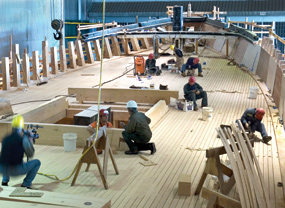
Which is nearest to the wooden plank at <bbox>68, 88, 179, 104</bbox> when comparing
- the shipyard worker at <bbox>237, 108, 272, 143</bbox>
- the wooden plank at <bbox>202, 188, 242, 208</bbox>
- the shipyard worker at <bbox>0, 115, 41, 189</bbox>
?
the shipyard worker at <bbox>237, 108, 272, 143</bbox>

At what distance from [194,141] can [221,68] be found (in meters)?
10.1

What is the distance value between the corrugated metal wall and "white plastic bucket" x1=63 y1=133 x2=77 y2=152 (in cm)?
1126

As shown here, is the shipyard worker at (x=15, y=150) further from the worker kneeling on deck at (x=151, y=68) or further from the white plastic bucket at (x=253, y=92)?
the worker kneeling on deck at (x=151, y=68)

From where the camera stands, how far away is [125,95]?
12.9m

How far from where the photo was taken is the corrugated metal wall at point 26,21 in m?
19.2

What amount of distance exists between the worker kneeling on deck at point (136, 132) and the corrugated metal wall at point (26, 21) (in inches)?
472

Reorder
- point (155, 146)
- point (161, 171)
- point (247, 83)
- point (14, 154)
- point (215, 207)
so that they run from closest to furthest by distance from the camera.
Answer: point (215, 207)
point (14, 154)
point (161, 171)
point (155, 146)
point (247, 83)

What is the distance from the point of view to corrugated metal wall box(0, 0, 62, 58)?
62.9 ft

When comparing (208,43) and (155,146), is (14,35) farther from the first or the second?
(155,146)

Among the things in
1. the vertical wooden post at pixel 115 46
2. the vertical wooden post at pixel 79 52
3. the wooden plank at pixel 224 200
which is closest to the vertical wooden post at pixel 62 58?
the vertical wooden post at pixel 79 52

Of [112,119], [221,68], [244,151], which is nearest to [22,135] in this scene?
[244,151]

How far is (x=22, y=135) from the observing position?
6309 mm

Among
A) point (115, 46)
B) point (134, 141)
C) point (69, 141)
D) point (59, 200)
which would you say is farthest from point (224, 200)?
point (115, 46)

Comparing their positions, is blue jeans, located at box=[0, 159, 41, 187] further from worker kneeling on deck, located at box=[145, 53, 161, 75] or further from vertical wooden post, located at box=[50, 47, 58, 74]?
vertical wooden post, located at box=[50, 47, 58, 74]
